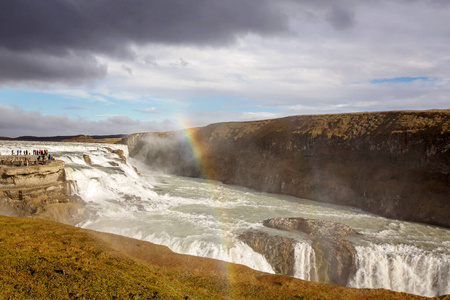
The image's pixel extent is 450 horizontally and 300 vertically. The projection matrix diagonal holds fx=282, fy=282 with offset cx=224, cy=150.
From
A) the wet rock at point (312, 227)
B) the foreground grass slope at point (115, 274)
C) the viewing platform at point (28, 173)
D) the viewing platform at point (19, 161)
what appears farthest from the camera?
the viewing platform at point (19, 161)

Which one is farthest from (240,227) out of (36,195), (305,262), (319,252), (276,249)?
(36,195)

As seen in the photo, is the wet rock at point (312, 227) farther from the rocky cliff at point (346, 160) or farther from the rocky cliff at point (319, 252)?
the rocky cliff at point (346, 160)

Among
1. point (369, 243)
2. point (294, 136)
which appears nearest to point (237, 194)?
point (294, 136)

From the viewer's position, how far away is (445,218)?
2588cm

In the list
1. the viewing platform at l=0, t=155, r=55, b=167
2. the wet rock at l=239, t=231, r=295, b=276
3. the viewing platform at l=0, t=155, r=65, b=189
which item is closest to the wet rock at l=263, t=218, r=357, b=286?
the wet rock at l=239, t=231, r=295, b=276

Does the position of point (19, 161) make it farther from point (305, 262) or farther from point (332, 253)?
point (332, 253)

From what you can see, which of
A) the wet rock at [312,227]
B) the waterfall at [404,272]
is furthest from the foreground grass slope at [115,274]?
the wet rock at [312,227]

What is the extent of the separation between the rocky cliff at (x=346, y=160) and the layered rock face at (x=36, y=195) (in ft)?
87.4

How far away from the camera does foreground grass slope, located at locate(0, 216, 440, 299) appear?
912cm

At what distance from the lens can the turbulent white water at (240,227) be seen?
1698 cm

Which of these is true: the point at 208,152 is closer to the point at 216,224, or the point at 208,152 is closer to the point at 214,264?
the point at 216,224

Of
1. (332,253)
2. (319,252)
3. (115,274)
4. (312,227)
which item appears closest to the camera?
(115,274)

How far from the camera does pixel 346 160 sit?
36688 millimetres

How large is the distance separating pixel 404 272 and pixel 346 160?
69.5 ft
